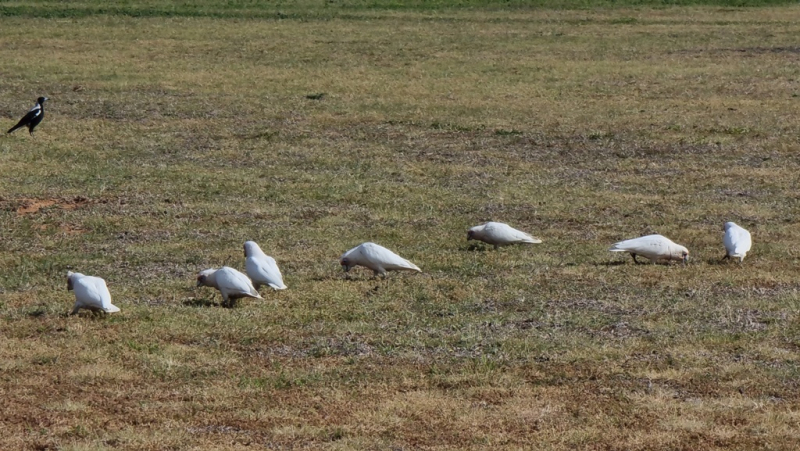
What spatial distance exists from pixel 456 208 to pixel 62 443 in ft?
28.7

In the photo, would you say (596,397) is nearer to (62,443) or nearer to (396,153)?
(62,443)

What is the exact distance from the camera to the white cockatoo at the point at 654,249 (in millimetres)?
12164

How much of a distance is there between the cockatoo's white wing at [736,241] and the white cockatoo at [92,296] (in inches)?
231

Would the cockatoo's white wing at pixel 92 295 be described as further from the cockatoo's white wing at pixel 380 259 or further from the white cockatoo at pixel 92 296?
the cockatoo's white wing at pixel 380 259

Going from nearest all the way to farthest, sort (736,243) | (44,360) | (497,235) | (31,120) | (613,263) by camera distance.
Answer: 1. (44,360)
2. (736,243)
3. (613,263)
4. (497,235)
5. (31,120)

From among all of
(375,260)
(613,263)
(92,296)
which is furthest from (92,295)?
(613,263)

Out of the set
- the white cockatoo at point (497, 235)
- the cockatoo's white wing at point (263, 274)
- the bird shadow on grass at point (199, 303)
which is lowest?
the white cockatoo at point (497, 235)

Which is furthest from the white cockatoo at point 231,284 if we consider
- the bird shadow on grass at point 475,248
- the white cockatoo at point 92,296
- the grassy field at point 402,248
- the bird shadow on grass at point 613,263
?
the bird shadow on grass at point 613,263

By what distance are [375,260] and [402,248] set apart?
1908 millimetres

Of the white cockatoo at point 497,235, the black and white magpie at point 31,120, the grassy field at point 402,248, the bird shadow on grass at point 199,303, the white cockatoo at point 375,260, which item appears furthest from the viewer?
the black and white magpie at point 31,120

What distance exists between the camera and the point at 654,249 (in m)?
12.2

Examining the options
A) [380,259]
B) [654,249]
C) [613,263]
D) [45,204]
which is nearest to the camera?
[380,259]

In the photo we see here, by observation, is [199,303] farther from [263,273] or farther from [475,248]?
[475,248]

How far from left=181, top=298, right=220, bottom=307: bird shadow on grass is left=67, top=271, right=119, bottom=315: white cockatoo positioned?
0.75 m
